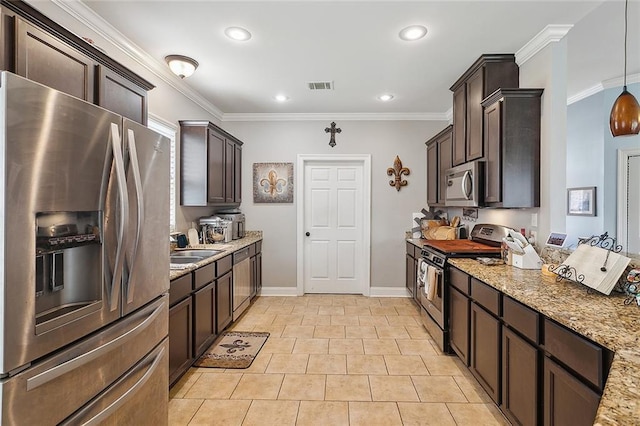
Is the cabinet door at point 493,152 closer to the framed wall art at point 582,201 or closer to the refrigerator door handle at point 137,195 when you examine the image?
the framed wall art at point 582,201

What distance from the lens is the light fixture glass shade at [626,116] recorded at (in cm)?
210

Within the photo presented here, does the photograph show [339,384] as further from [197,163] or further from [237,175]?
[237,175]

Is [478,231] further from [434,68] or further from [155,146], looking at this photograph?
[155,146]

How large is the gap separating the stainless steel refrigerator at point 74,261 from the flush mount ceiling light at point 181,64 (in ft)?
5.36

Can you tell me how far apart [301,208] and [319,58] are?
234cm

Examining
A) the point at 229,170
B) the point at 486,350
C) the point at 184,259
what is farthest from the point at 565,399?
the point at 229,170

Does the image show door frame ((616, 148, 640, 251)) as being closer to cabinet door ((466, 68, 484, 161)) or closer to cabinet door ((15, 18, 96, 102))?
cabinet door ((466, 68, 484, 161))

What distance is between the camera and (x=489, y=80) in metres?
2.93

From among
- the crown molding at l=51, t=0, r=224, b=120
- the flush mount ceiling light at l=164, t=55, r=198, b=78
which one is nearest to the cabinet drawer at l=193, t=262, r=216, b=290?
the flush mount ceiling light at l=164, t=55, r=198, b=78

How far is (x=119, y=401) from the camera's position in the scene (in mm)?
1402

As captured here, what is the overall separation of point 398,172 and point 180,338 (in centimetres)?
359

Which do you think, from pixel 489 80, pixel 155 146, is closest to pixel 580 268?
pixel 489 80

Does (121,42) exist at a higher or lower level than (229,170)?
higher

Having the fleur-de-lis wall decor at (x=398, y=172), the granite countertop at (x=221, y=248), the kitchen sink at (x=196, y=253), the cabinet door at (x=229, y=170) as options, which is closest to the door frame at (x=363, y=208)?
the fleur-de-lis wall decor at (x=398, y=172)
